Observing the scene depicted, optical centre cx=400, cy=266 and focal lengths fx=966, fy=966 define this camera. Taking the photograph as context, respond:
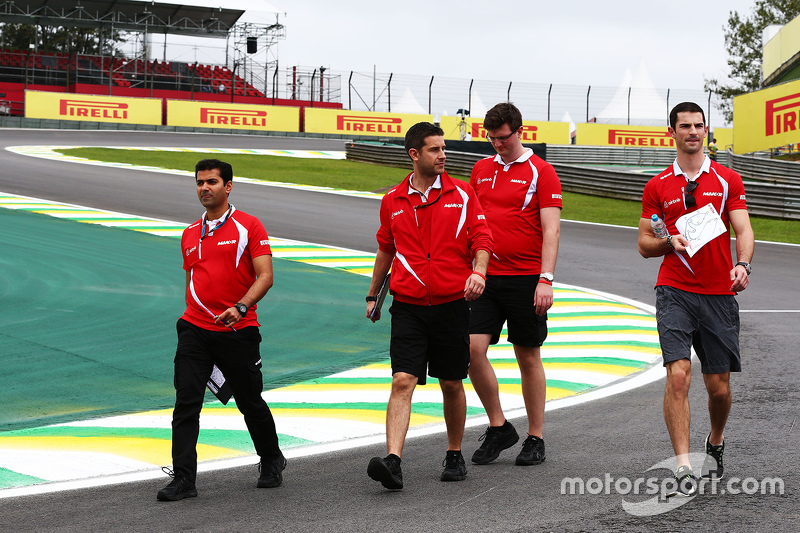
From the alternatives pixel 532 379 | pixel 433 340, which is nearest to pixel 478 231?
pixel 433 340

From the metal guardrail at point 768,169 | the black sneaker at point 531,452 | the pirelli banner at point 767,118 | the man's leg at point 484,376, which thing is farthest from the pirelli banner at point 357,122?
the black sneaker at point 531,452

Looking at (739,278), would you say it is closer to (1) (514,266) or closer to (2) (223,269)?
(1) (514,266)

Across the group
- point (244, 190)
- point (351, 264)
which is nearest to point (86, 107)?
point (244, 190)

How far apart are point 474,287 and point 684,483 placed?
1.43 m

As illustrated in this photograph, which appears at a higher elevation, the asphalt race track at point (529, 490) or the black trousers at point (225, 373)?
the black trousers at point (225, 373)

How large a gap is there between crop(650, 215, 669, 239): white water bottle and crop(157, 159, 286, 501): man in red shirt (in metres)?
2.04

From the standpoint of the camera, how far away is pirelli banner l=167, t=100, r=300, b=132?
45.7 metres

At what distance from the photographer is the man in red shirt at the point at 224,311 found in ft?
16.8

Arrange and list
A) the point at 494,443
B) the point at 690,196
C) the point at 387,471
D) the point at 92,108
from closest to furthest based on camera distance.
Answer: the point at 387,471, the point at 690,196, the point at 494,443, the point at 92,108

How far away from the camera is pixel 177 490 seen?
481 centimetres

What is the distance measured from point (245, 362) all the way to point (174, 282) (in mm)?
7238

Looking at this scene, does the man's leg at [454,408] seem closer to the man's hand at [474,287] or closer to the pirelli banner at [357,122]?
the man's hand at [474,287]

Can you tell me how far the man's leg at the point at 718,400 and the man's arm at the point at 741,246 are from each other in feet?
1.60

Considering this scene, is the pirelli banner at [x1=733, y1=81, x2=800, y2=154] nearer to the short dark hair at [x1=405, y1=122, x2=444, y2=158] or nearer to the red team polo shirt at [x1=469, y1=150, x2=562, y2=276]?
the red team polo shirt at [x1=469, y1=150, x2=562, y2=276]
